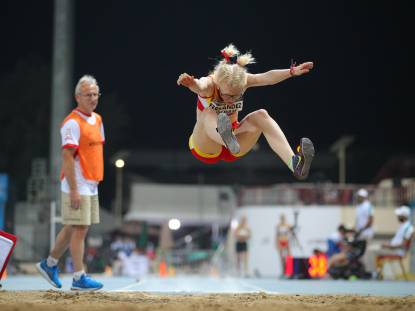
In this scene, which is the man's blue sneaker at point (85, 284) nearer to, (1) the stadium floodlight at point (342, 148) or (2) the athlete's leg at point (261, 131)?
(2) the athlete's leg at point (261, 131)

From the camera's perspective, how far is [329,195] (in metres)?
15.0

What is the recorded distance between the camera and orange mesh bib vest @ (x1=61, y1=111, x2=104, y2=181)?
396cm

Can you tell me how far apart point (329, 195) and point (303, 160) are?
39.7ft

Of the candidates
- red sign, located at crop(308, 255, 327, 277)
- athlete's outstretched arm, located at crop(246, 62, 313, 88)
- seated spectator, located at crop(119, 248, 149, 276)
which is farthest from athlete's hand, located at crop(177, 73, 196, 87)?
seated spectator, located at crop(119, 248, 149, 276)

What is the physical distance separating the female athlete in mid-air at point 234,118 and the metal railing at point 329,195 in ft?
37.1

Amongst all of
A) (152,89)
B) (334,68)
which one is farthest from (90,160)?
(152,89)

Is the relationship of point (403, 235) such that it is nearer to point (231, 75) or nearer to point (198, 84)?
point (231, 75)

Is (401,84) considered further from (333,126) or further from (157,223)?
(157,223)

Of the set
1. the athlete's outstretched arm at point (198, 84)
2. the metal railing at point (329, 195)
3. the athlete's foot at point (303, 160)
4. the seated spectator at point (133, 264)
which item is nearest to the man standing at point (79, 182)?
the athlete's outstretched arm at point (198, 84)

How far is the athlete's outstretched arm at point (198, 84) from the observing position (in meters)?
3.30

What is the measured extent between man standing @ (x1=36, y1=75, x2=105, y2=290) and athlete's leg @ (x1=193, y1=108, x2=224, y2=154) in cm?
85

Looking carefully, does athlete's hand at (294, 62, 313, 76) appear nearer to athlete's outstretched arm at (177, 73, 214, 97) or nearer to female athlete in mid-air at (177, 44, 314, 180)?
female athlete in mid-air at (177, 44, 314, 180)

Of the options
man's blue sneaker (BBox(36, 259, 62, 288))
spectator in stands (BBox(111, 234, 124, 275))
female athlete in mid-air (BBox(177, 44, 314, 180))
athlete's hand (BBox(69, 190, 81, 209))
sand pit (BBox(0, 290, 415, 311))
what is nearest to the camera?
sand pit (BBox(0, 290, 415, 311))

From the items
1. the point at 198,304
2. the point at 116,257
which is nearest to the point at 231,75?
the point at 198,304
